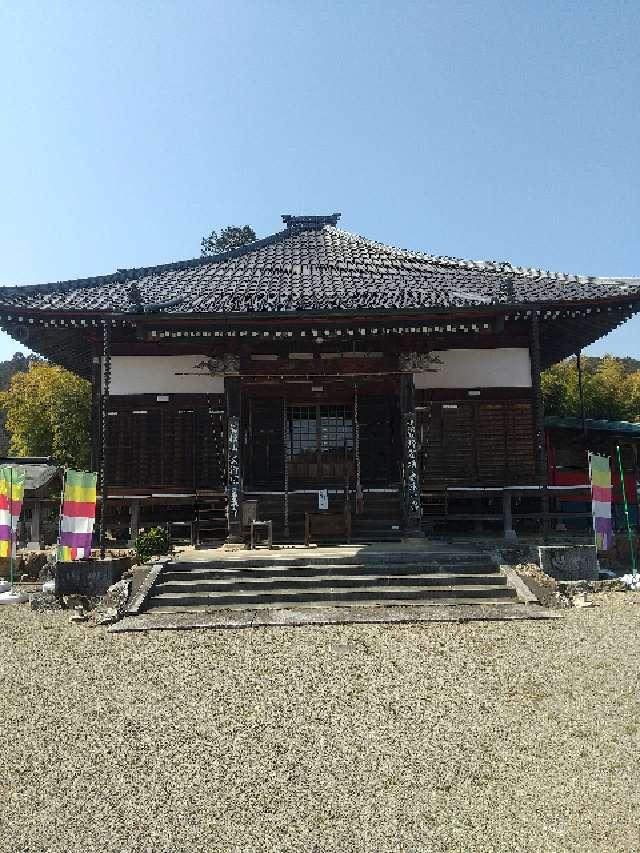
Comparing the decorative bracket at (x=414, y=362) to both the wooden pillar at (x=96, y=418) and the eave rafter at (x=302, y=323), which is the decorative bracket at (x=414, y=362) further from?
the wooden pillar at (x=96, y=418)

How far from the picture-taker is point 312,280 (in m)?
15.7

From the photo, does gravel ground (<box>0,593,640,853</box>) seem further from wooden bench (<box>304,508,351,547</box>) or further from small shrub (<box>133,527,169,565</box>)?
wooden bench (<box>304,508,351,547</box>)

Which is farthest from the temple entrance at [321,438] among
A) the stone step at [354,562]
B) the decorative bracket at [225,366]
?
the stone step at [354,562]

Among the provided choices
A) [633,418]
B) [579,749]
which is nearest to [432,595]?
[579,749]

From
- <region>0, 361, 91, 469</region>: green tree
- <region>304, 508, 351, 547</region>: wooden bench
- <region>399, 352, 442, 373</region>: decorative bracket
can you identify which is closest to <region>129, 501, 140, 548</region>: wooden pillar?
<region>304, 508, 351, 547</region>: wooden bench

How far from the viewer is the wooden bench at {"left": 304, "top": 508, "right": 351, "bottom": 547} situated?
1236 cm

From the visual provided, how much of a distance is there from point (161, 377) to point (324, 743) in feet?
37.2

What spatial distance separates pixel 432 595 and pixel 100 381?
377 inches

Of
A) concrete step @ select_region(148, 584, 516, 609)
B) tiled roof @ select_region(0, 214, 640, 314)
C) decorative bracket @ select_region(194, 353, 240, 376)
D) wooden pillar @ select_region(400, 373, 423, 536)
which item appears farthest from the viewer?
decorative bracket @ select_region(194, 353, 240, 376)

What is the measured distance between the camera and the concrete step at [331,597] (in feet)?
30.0

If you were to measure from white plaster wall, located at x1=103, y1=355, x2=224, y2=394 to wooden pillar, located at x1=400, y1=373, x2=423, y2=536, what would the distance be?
4323mm

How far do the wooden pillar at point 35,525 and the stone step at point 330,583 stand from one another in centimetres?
1132

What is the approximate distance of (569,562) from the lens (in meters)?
10.5

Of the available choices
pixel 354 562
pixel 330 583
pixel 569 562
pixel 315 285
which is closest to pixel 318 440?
pixel 315 285
